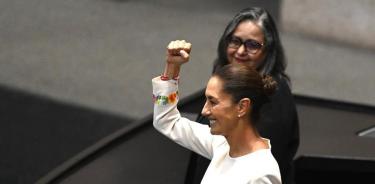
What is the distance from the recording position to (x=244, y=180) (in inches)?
75.3

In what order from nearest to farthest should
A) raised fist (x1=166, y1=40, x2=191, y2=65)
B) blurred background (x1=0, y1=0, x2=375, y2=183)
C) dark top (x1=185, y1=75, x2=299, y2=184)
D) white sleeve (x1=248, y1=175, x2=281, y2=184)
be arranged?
white sleeve (x1=248, y1=175, x2=281, y2=184) → raised fist (x1=166, y1=40, x2=191, y2=65) → dark top (x1=185, y1=75, x2=299, y2=184) → blurred background (x1=0, y1=0, x2=375, y2=183)

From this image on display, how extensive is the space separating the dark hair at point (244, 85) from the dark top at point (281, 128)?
16.4 inches

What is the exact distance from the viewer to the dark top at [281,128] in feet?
7.88

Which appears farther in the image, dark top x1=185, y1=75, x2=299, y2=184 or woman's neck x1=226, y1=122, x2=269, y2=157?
dark top x1=185, y1=75, x2=299, y2=184

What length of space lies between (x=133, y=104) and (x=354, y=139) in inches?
84.2

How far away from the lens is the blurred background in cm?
504

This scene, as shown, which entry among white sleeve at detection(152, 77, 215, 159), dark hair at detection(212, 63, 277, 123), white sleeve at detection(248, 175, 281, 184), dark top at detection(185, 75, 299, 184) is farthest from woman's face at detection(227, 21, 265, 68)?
white sleeve at detection(248, 175, 281, 184)

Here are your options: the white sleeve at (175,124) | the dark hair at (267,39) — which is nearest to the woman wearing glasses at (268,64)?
the dark hair at (267,39)

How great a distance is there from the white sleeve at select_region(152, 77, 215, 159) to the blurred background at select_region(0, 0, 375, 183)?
222 cm

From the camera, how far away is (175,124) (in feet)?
7.18

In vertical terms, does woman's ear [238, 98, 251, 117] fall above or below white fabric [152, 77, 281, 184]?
above

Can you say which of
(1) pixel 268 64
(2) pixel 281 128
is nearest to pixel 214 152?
(2) pixel 281 128

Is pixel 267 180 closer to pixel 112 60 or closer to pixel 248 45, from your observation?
pixel 248 45

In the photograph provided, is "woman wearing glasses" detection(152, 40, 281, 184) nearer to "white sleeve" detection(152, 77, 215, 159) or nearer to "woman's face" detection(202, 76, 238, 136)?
"woman's face" detection(202, 76, 238, 136)
